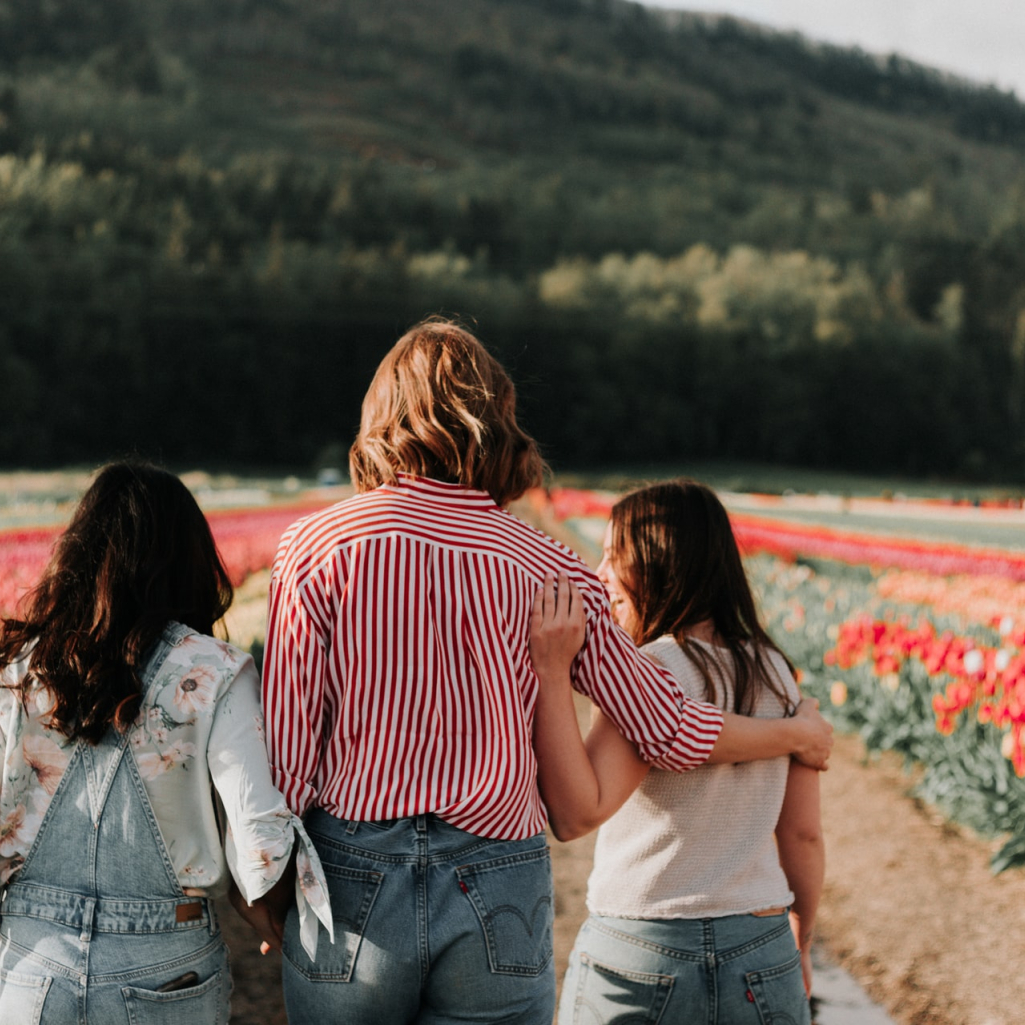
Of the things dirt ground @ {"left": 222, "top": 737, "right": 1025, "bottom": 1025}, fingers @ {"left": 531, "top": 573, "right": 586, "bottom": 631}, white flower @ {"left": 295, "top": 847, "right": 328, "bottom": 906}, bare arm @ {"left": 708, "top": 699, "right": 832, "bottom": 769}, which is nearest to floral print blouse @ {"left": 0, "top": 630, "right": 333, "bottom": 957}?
white flower @ {"left": 295, "top": 847, "right": 328, "bottom": 906}

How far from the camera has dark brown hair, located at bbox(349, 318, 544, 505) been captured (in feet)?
4.54

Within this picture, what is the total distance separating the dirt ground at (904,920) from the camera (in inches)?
107

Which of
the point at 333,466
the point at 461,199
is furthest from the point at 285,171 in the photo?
the point at 333,466

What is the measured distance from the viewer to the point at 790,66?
321 ft

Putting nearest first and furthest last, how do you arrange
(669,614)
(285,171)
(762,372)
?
(669,614)
(762,372)
(285,171)

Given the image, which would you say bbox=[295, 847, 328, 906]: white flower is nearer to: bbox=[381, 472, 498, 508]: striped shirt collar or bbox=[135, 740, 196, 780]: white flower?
bbox=[135, 740, 196, 780]: white flower

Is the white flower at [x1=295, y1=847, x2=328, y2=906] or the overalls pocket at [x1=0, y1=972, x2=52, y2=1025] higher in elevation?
the white flower at [x1=295, y1=847, x2=328, y2=906]

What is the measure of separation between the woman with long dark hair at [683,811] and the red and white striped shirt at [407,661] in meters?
0.08

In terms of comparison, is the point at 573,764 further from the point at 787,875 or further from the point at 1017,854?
the point at 1017,854

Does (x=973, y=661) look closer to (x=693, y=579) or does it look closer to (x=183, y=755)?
(x=693, y=579)

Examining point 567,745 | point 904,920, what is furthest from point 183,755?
point 904,920

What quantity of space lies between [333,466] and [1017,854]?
899 inches

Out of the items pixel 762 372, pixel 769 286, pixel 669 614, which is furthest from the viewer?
pixel 769 286

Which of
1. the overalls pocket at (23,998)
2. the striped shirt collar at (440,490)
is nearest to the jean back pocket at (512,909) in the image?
the striped shirt collar at (440,490)
